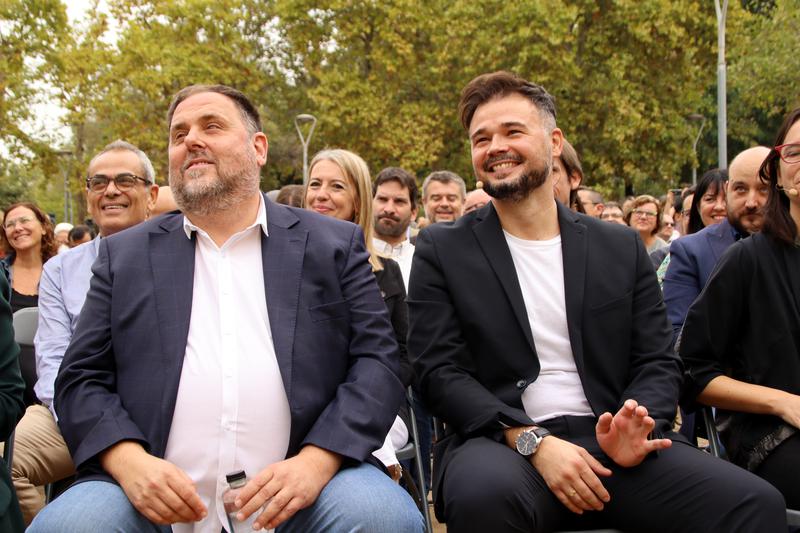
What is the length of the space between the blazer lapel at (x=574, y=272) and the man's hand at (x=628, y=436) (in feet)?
1.07

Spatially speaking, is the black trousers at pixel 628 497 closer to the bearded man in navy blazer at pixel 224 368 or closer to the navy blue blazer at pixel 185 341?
the bearded man in navy blazer at pixel 224 368

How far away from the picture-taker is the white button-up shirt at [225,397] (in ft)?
8.60

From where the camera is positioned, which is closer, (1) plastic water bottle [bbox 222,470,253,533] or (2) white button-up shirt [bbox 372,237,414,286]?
(1) plastic water bottle [bbox 222,470,253,533]

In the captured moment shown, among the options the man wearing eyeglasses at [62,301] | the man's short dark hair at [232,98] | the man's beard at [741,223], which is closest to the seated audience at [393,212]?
the man wearing eyeglasses at [62,301]

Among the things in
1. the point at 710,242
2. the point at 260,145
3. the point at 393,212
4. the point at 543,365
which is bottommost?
the point at 543,365

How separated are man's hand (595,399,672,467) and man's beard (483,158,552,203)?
0.96 metres

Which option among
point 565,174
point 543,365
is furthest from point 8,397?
point 565,174

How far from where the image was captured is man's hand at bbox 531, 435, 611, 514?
2557mm

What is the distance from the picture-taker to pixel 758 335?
9.87 feet

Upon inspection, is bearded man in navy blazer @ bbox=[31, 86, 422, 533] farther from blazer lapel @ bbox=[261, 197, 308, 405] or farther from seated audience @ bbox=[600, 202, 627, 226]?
seated audience @ bbox=[600, 202, 627, 226]

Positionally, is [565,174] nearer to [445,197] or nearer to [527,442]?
[445,197]

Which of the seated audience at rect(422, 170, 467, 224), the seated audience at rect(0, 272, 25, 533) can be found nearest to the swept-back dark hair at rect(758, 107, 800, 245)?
the seated audience at rect(0, 272, 25, 533)

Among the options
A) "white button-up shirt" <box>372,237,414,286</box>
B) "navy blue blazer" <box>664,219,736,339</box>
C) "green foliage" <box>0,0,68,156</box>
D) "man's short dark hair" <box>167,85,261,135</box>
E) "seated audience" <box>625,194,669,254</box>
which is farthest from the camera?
"green foliage" <box>0,0,68,156</box>

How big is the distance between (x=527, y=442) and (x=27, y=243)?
5.57 metres
